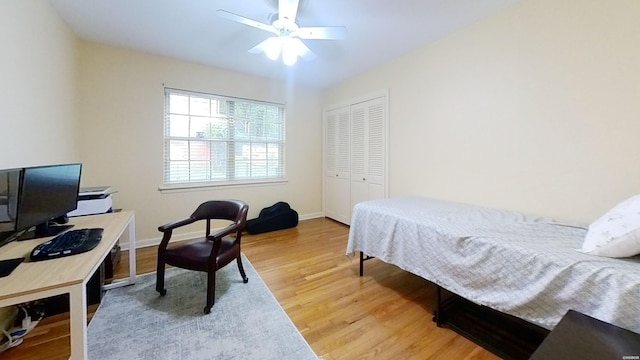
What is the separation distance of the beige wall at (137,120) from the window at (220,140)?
0.14 meters

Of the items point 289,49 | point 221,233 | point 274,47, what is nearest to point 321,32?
point 289,49

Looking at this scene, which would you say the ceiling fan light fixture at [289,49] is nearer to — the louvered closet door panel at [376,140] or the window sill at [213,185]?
the louvered closet door panel at [376,140]

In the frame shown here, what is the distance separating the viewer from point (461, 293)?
5.18 ft

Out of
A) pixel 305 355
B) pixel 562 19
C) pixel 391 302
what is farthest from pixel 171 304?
pixel 562 19

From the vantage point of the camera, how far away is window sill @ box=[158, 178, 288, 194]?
3.32 metres

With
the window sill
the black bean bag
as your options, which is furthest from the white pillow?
the window sill

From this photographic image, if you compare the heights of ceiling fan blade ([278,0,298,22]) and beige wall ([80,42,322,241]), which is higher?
ceiling fan blade ([278,0,298,22])

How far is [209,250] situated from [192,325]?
0.53 meters

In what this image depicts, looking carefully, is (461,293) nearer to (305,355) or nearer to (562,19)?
(305,355)

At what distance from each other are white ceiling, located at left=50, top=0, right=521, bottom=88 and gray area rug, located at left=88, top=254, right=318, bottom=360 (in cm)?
244

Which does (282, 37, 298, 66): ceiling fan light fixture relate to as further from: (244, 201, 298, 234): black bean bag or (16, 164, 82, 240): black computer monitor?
(244, 201, 298, 234): black bean bag

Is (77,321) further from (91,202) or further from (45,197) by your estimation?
(91,202)

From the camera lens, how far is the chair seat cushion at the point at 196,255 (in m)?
1.85

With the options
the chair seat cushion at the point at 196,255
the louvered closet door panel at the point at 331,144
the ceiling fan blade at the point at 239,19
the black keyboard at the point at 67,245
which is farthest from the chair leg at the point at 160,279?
the louvered closet door panel at the point at 331,144
